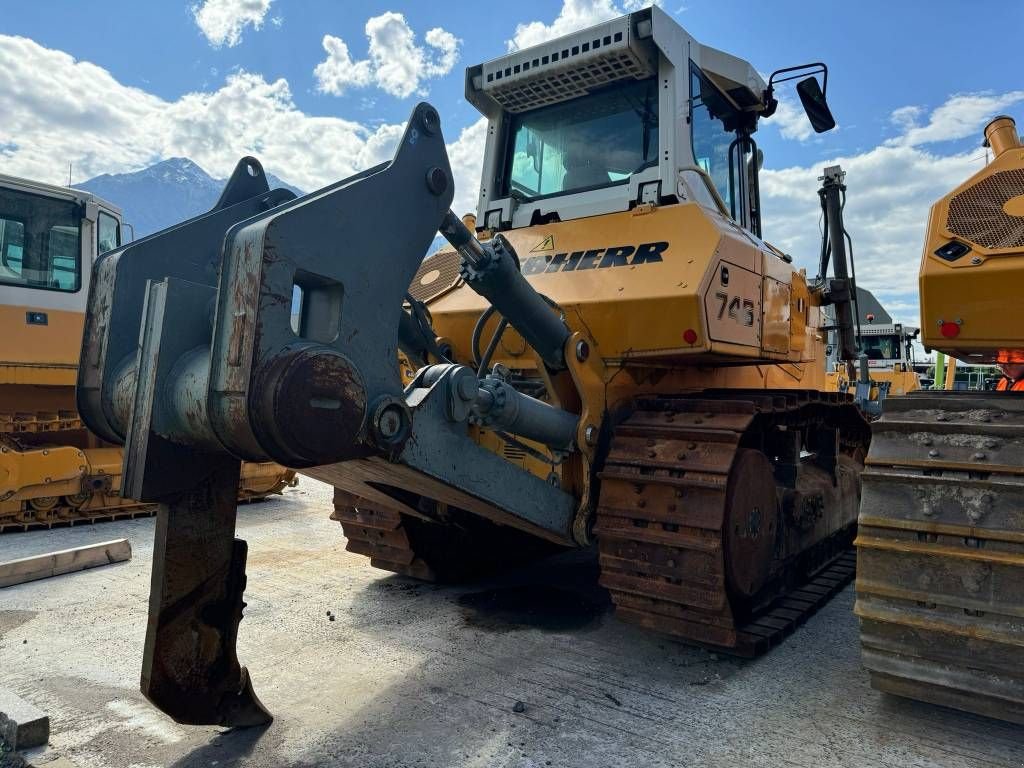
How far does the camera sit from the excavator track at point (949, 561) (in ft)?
8.86

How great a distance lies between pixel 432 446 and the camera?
290cm

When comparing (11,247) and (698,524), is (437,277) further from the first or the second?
(11,247)

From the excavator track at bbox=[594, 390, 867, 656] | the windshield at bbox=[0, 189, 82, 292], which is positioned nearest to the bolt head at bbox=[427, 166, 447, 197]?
the excavator track at bbox=[594, 390, 867, 656]

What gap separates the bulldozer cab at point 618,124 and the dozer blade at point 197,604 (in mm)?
2924

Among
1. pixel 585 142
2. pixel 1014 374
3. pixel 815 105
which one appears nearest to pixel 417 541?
pixel 585 142

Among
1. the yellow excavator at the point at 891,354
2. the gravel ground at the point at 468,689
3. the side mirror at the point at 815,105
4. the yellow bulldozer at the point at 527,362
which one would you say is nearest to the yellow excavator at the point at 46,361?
the gravel ground at the point at 468,689

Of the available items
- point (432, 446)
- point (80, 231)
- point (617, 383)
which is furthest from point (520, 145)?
point (80, 231)

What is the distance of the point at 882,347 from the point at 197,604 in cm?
1810

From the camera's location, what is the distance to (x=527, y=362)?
438cm

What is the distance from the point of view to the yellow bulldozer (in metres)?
2.35

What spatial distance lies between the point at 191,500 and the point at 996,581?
2.90 m

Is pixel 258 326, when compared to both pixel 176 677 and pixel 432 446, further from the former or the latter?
pixel 176 677

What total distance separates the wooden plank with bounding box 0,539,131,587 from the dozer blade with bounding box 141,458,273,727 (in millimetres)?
3086

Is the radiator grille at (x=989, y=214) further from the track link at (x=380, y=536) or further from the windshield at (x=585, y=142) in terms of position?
the track link at (x=380, y=536)
